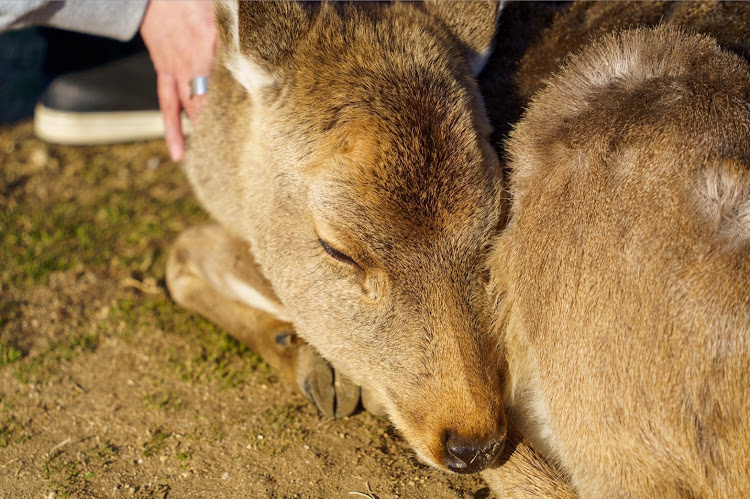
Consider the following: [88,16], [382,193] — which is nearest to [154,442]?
[382,193]

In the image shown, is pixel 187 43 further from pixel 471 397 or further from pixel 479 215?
pixel 471 397

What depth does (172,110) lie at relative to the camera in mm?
5500

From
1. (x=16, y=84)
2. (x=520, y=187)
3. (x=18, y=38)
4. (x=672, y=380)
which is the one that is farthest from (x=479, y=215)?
(x=18, y=38)

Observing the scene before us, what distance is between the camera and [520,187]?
366 cm

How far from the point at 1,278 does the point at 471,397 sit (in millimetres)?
3858

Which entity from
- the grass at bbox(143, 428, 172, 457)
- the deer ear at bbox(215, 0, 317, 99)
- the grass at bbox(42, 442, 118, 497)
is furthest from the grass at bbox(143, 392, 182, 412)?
the deer ear at bbox(215, 0, 317, 99)

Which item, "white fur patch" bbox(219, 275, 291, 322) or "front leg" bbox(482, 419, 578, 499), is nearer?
"front leg" bbox(482, 419, 578, 499)

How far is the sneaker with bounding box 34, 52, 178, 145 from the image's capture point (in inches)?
284

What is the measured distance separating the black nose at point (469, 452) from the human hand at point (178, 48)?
2913mm

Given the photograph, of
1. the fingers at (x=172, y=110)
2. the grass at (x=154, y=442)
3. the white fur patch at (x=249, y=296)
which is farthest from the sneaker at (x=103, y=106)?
the grass at (x=154, y=442)

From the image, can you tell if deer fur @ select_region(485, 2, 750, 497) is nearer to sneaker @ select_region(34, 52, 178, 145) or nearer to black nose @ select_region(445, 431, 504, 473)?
black nose @ select_region(445, 431, 504, 473)

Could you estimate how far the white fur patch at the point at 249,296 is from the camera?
4.93 metres

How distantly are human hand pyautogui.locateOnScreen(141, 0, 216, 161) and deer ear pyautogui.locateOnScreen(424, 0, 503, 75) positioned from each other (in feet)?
5.32

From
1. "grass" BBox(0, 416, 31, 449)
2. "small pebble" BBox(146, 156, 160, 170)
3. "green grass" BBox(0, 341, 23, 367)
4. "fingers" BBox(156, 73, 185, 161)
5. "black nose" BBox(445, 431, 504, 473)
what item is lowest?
"small pebble" BBox(146, 156, 160, 170)
